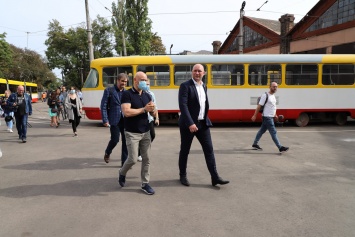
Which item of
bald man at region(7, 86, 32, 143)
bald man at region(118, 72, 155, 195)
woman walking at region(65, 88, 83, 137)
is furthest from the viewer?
woman walking at region(65, 88, 83, 137)

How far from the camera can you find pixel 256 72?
11188 millimetres

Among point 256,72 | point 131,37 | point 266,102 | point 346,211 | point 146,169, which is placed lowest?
point 346,211

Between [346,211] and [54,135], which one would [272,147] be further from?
[54,135]

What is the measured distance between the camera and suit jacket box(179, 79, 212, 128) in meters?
4.25

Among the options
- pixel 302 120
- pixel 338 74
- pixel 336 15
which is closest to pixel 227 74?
pixel 302 120

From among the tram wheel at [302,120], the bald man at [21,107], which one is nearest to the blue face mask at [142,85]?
the bald man at [21,107]

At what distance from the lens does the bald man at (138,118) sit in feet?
12.9

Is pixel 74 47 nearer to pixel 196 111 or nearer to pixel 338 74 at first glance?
pixel 338 74

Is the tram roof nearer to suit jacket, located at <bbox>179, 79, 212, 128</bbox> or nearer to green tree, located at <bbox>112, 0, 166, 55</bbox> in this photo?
suit jacket, located at <bbox>179, 79, 212, 128</bbox>

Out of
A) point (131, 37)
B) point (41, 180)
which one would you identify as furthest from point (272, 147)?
point (131, 37)

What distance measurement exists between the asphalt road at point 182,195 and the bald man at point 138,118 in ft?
1.81

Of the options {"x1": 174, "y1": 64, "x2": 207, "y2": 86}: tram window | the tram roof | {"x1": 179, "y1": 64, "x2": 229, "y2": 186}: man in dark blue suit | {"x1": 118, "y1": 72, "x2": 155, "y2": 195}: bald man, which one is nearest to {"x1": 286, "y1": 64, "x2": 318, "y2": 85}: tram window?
the tram roof

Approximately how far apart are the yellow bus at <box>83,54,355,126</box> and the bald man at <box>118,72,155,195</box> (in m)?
7.22

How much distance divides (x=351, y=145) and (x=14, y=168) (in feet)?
27.4
